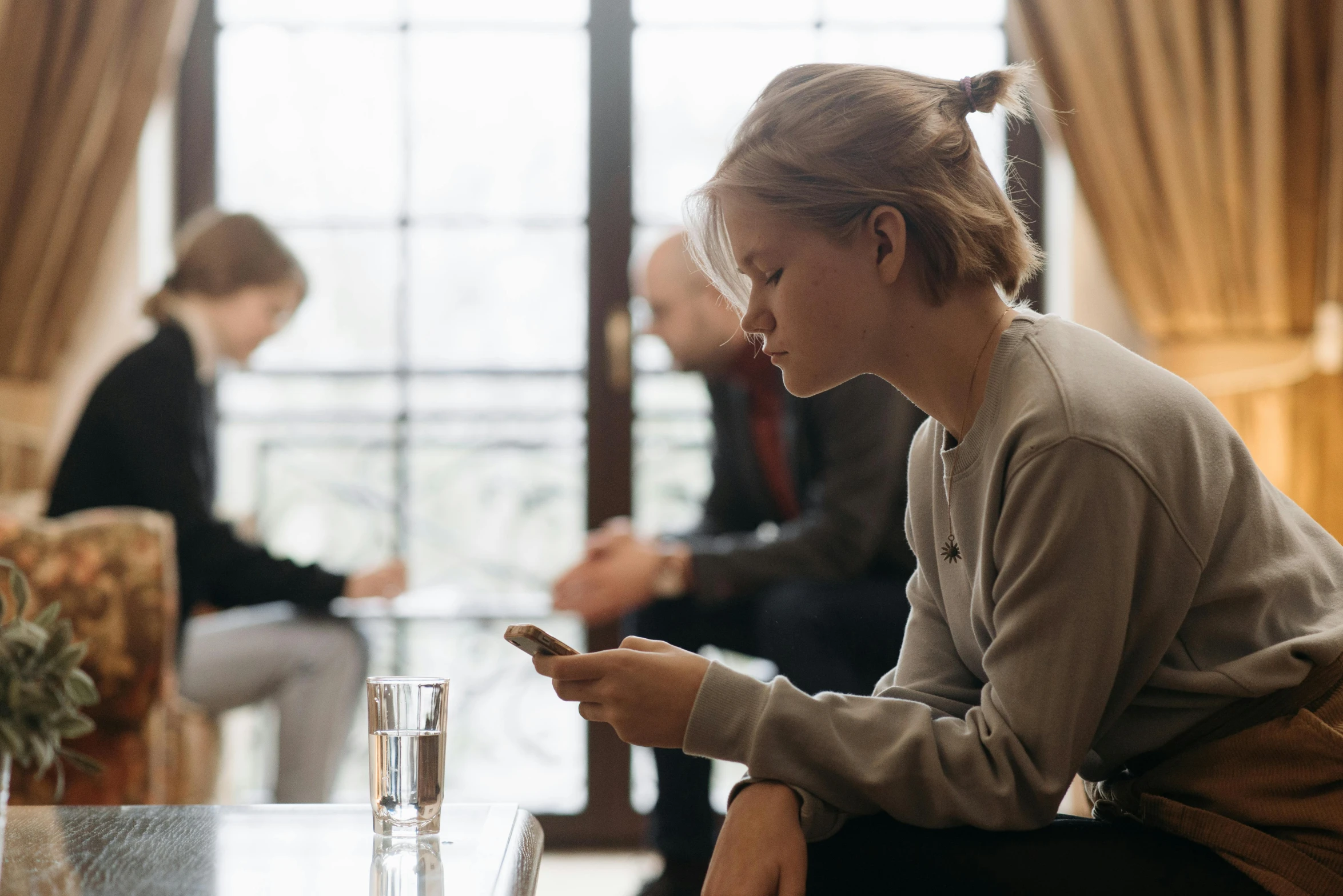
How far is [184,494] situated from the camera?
2.31 metres

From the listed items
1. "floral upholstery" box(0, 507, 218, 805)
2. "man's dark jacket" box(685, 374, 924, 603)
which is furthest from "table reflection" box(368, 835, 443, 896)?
"man's dark jacket" box(685, 374, 924, 603)

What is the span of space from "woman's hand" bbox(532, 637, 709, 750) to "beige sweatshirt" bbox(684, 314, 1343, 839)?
Answer: 2 centimetres

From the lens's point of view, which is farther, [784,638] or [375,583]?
[375,583]

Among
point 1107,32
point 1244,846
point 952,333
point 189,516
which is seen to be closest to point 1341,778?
point 1244,846

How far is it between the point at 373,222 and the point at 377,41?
1.48 feet

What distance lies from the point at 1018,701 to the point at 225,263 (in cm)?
203

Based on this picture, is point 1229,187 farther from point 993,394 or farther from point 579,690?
point 579,690

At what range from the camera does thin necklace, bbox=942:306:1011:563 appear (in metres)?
1.00

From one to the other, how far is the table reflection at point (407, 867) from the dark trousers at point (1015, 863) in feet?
0.93

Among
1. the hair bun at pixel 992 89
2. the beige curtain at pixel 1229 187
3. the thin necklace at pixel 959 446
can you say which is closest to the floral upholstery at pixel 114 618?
the thin necklace at pixel 959 446

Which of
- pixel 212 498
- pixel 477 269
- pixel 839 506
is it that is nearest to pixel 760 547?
pixel 839 506

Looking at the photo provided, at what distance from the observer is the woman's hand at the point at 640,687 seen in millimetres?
914

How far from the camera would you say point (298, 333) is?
3.01m

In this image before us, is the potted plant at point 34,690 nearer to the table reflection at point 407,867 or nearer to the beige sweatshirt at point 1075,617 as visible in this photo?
the table reflection at point 407,867
